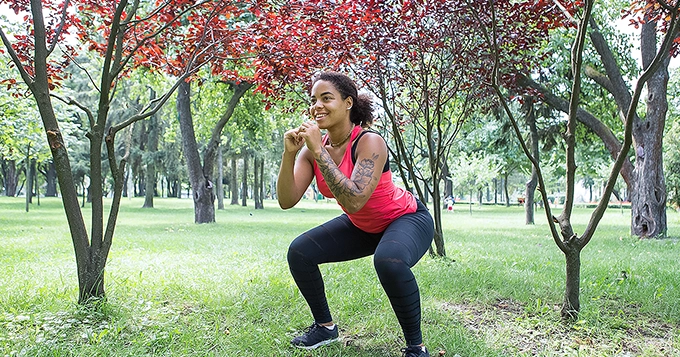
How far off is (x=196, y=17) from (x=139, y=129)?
24268 mm

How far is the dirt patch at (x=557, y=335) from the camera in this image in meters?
2.96

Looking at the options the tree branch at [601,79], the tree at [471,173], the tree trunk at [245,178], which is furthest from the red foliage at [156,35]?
the tree at [471,173]

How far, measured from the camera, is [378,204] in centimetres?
287

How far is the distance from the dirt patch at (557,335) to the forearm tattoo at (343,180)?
4.50 feet

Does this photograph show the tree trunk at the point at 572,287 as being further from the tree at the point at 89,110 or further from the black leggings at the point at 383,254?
the tree at the point at 89,110

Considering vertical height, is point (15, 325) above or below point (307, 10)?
below

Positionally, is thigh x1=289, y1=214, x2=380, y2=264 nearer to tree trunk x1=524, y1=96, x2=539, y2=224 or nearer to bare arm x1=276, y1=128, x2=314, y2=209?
bare arm x1=276, y1=128, x2=314, y2=209

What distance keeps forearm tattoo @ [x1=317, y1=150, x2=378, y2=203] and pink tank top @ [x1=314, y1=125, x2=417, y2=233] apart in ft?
0.63

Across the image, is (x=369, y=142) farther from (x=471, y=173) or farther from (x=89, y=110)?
(x=471, y=173)

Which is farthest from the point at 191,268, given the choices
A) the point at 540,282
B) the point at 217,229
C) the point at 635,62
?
the point at 635,62

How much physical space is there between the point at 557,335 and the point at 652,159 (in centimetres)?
820

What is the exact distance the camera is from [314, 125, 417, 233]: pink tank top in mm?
2859

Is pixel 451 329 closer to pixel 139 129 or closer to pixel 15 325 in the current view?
pixel 15 325

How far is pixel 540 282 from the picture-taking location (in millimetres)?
4703
